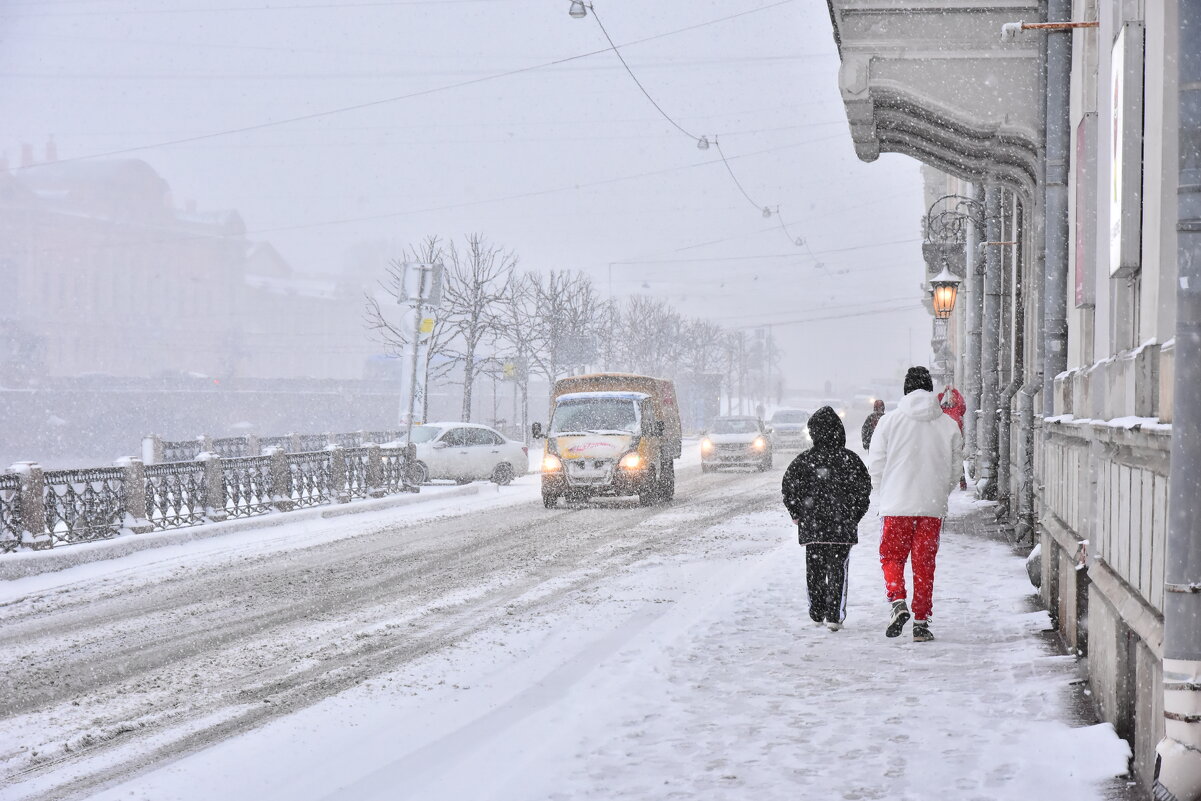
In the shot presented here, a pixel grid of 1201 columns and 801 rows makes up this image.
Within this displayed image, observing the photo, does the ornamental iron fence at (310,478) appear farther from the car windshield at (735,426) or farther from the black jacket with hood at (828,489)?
the black jacket with hood at (828,489)

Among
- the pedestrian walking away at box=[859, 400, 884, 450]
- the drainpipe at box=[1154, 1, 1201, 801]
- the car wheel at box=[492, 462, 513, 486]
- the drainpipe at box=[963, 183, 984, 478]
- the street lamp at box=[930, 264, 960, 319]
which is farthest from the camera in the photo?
the car wheel at box=[492, 462, 513, 486]

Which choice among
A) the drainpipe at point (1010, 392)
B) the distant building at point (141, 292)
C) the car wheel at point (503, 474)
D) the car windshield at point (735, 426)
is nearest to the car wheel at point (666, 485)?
the drainpipe at point (1010, 392)

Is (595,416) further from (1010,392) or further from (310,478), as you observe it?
(1010,392)

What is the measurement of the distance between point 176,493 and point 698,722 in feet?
44.8

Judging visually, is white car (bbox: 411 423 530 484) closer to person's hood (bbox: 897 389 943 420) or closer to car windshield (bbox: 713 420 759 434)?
car windshield (bbox: 713 420 759 434)

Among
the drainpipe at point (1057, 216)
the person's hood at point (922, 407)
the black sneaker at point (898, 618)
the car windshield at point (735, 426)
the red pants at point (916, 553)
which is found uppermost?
the drainpipe at point (1057, 216)

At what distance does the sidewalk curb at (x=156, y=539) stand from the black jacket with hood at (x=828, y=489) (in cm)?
928

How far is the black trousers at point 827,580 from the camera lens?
29.6 feet

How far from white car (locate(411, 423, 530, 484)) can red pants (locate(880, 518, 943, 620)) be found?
2022 cm

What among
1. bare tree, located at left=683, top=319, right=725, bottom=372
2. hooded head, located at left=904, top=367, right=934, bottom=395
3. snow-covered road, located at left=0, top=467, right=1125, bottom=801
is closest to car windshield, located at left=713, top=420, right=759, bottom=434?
snow-covered road, located at left=0, top=467, right=1125, bottom=801

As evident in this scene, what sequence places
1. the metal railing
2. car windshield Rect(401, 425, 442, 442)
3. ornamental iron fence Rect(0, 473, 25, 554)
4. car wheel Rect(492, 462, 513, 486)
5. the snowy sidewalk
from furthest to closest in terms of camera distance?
car wheel Rect(492, 462, 513, 486) < car windshield Rect(401, 425, 442, 442) < the metal railing < ornamental iron fence Rect(0, 473, 25, 554) < the snowy sidewalk

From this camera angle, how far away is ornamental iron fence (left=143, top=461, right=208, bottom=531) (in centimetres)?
1777

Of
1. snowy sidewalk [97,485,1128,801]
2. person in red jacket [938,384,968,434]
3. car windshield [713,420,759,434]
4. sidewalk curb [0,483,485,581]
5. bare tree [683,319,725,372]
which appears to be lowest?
sidewalk curb [0,483,485,581]

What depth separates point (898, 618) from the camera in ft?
28.4
